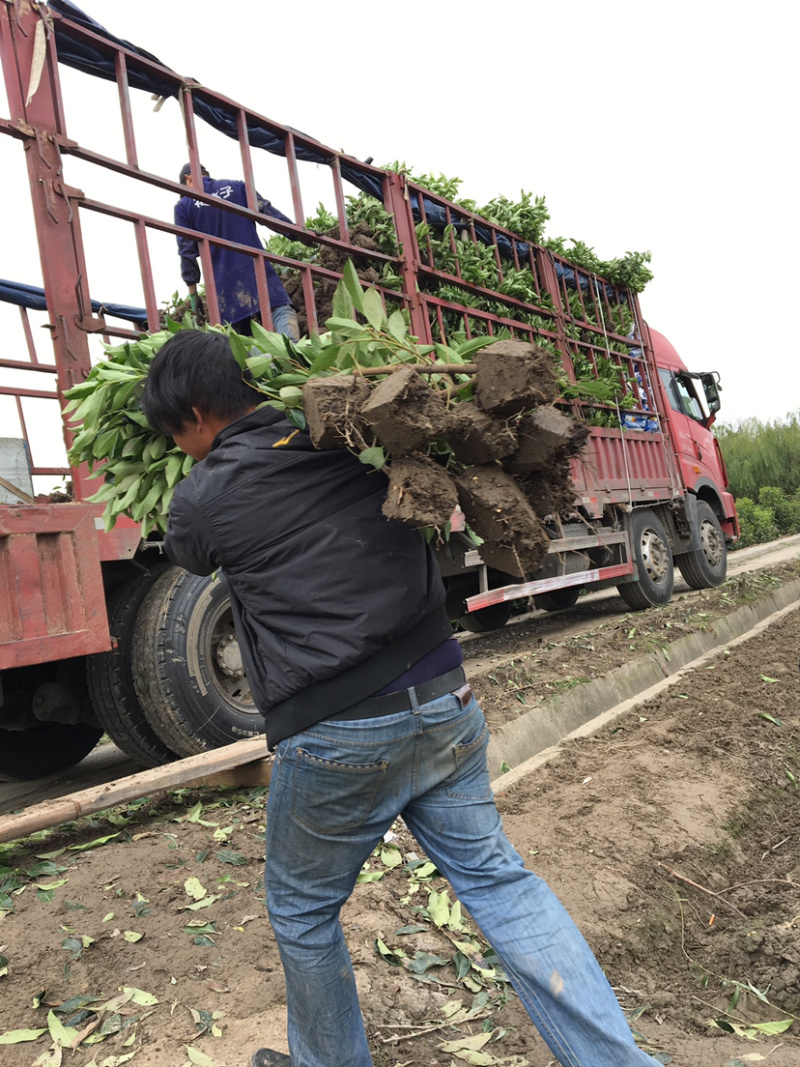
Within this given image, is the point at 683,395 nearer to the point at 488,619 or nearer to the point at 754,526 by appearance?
the point at 488,619

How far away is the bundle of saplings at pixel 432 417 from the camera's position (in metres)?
1.72

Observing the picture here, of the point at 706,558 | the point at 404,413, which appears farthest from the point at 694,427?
the point at 404,413

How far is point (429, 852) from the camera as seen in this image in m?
1.96

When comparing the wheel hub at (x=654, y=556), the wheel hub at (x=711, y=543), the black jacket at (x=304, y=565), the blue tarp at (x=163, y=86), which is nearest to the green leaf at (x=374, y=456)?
the black jacket at (x=304, y=565)

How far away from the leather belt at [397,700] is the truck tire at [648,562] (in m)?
7.55

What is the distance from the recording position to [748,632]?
8.12 metres

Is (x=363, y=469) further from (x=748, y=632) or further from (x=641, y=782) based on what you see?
(x=748, y=632)

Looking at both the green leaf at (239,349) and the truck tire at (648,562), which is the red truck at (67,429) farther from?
the truck tire at (648,562)

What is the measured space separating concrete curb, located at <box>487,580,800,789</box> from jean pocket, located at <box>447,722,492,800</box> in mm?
2513

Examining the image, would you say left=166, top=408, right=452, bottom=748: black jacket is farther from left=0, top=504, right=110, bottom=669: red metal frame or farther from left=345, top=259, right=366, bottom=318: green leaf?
left=0, top=504, right=110, bottom=669: red metal frame

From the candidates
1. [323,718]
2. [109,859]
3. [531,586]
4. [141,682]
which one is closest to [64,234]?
[141,682]

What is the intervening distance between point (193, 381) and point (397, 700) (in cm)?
86

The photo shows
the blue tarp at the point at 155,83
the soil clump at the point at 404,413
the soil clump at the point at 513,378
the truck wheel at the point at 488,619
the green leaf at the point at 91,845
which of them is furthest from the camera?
the truck wheel at the point at 488,619

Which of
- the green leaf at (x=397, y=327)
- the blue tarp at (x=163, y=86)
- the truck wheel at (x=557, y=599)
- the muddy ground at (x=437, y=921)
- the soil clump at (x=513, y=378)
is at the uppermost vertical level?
the blue tarp at (x=163, y=86)
